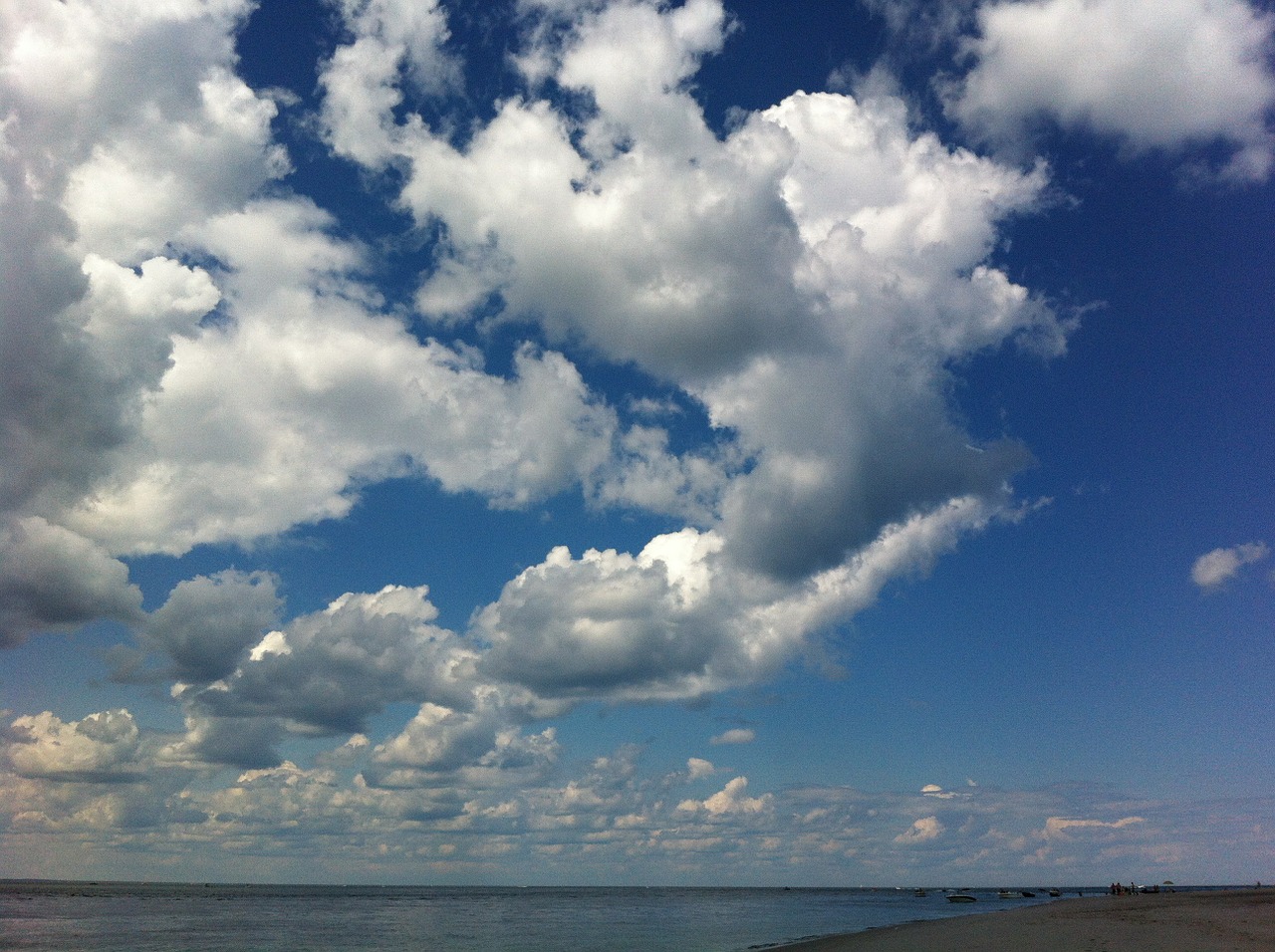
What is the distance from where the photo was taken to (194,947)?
8550 cm

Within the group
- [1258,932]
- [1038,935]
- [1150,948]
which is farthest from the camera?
[1038,935]

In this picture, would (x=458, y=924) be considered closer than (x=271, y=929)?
No

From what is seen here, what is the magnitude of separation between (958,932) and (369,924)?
3338 inches

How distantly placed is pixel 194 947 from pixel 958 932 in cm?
7548

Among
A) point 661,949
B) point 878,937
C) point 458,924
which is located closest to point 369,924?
point 458,924

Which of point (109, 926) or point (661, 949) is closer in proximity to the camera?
point (661, 949)

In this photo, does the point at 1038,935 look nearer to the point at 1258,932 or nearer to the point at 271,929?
the point at 1258,932

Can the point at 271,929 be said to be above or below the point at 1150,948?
below

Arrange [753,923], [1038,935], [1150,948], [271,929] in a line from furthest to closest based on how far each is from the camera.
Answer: [753,923]
[271,929]
[1038,935]
[1150,948]

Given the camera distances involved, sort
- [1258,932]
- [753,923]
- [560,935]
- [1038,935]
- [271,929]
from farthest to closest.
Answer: [753,923]
[271,929]
[560,935]
[1038,935]
[1258,932]

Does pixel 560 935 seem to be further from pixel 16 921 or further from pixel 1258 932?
pixel 16 921

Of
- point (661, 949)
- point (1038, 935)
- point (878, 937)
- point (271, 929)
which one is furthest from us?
point (271, 929)

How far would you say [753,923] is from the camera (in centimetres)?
12556

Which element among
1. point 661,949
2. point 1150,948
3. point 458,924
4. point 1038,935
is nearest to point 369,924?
point 458,924
